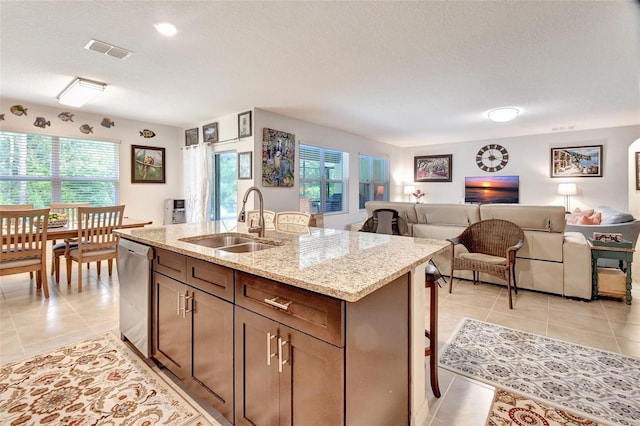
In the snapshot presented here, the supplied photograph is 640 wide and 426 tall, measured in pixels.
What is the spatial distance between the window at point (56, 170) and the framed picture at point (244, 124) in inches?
86.4

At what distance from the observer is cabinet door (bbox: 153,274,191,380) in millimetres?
1712

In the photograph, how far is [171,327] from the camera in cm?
183

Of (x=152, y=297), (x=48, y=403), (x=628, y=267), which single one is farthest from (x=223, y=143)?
(x=628, y=267)

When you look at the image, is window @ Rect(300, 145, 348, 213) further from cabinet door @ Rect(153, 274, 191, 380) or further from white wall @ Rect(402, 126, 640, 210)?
cabinet door @ Rect(153, 274, 191, 380)

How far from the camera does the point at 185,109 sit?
183 inches

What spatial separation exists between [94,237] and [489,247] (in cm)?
475

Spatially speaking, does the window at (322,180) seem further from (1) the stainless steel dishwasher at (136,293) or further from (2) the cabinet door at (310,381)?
(2) the cabinet door at (310,381)

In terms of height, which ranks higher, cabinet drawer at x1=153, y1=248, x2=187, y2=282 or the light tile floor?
cabinet drawer at x1=153, y1=248, x2=187, y2=282

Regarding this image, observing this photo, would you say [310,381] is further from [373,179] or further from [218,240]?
[373,179]

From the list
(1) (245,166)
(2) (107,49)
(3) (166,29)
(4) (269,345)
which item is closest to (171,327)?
(4) (269,345)

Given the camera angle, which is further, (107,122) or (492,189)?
(492,189)

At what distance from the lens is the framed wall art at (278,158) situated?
4789mm

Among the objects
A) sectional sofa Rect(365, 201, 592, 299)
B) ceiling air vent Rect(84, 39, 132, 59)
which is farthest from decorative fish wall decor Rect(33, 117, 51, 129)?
sectional sofa Rect(365, 201, 592, 299)

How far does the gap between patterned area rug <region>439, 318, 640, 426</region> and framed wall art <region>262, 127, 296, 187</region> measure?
3.44 m
